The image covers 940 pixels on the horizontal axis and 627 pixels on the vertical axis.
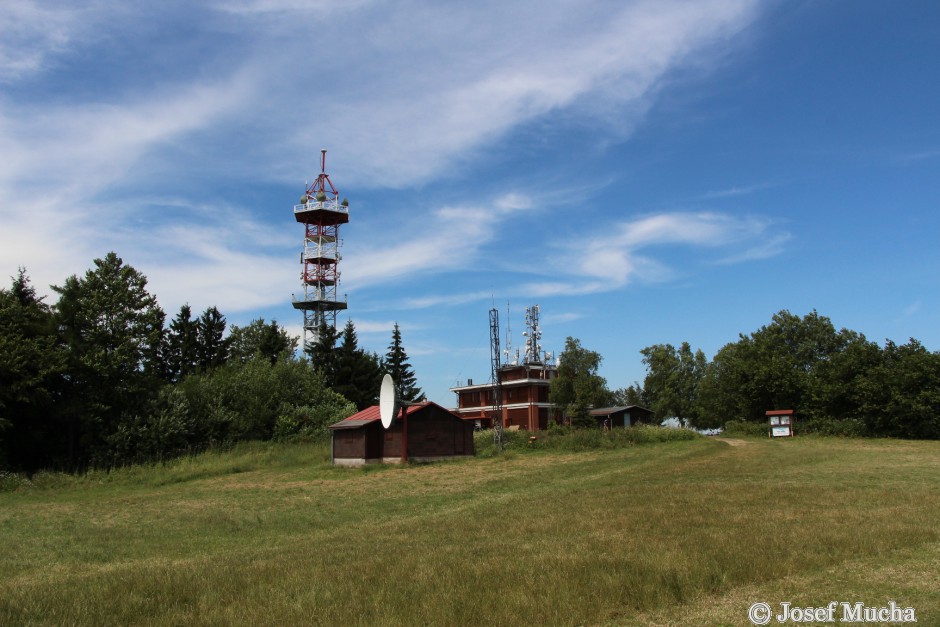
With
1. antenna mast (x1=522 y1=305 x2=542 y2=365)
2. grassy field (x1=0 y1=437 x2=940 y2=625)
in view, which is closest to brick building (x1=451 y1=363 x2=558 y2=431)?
antenna mast (x1=522 y1=305 x2=542 y2=365)

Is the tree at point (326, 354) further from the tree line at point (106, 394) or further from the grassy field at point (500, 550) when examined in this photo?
the grassy field at point (500, 550)

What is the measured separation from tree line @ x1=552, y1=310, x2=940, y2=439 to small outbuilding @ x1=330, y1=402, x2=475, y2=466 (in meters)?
23.3

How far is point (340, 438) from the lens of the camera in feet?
132

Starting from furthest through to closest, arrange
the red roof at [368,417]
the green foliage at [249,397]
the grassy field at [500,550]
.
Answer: the green foliage at [249,397] → the red roof at [368,417] → the grassy field at [500,550]

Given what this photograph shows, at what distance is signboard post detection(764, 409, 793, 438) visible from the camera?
146 ft

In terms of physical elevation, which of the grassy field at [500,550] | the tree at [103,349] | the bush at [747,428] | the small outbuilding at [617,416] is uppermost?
the tree at [103,349]

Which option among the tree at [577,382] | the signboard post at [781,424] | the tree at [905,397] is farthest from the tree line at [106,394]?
the tree at [905,397]

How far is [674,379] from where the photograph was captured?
270ft

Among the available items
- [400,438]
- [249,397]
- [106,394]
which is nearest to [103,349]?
[106,394]

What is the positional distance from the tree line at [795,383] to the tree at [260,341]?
101 ft

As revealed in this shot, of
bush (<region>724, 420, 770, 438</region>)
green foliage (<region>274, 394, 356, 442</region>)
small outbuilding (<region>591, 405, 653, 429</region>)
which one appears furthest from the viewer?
small outbuilding (<region>591, 405, 653, 429</region>)

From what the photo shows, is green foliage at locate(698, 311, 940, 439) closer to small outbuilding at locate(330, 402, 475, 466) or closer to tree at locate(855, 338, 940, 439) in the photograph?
tree at locate(855, 338, 940, 439)

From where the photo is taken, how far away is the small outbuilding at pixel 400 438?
38594 millimetres

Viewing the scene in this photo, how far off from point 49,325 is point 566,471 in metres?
32.9
